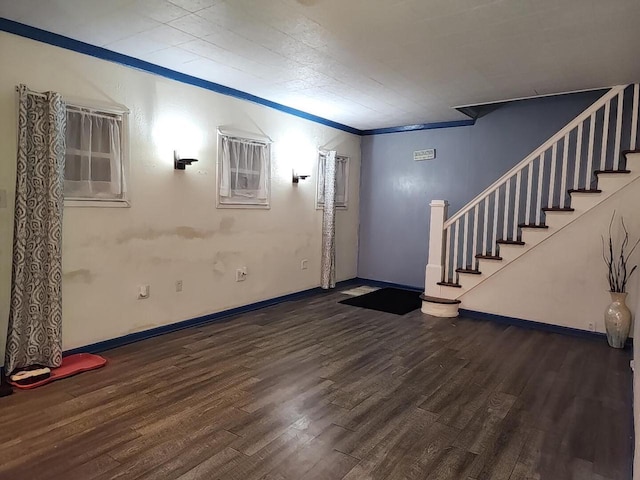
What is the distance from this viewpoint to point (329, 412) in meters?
2.72

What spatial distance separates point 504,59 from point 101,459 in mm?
4144

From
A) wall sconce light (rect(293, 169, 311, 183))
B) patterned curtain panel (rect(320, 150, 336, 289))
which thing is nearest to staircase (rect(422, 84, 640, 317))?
patterned curtain panel (rect(320, 150, 336, 289))

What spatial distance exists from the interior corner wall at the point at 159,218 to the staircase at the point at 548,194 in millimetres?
2027

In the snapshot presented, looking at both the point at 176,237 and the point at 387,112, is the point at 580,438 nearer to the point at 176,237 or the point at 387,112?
the point at 176,237

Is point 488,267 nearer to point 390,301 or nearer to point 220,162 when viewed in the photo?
point 390,301

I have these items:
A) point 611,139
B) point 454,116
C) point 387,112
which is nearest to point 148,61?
point 387,112

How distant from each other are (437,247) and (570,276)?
1543 millimetres

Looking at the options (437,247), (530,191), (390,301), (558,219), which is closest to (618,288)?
(558,219)

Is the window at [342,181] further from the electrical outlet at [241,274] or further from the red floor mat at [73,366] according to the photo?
the red floor mat at [73,366]

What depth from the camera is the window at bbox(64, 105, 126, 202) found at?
3.43m

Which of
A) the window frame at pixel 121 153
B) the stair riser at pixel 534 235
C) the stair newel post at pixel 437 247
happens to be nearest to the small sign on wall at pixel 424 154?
the stair newel post at pixel 437 247

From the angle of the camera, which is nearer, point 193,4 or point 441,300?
point 193,4

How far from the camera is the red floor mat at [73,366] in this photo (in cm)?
304

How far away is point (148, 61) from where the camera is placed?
3857 mm
